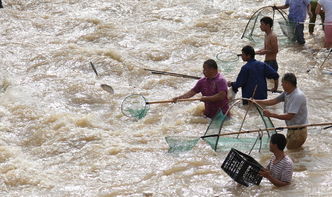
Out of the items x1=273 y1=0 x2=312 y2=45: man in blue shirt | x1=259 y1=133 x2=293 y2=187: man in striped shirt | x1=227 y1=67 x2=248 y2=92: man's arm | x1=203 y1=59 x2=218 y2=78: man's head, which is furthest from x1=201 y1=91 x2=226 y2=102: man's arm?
x1=273 y1=0 x2=312 y2=45: man in blue shirt

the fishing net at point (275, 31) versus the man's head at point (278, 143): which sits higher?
the fishing net at point (275, 31)

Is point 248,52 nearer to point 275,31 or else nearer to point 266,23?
point 266,23

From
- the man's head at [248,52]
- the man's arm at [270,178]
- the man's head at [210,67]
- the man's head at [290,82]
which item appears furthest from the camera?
the man's head at [248,52]

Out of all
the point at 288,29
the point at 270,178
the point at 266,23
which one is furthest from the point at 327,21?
the point at 270,178

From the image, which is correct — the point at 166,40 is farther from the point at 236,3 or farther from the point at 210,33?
the point at 236,3

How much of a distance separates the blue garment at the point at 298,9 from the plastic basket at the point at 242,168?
217 inches

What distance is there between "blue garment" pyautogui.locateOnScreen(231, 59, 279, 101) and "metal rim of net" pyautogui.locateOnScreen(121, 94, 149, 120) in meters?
1.42

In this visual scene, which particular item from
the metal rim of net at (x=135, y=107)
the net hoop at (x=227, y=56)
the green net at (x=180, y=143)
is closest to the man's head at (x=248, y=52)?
the green net at (x=180, y=143)

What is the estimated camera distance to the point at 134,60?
11.1 meters

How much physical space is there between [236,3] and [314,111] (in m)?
6.40

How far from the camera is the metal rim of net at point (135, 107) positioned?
8.09 meters

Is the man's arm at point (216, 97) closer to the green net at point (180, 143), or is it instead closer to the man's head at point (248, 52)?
the green net at point (180, 143)

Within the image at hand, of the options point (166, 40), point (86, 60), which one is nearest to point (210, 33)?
point (166, 40)

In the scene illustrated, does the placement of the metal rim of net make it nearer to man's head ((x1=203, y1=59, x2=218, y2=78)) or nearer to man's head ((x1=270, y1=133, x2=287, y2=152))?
man's head ((x1=203, y1=59, x2=218, y2=78))
